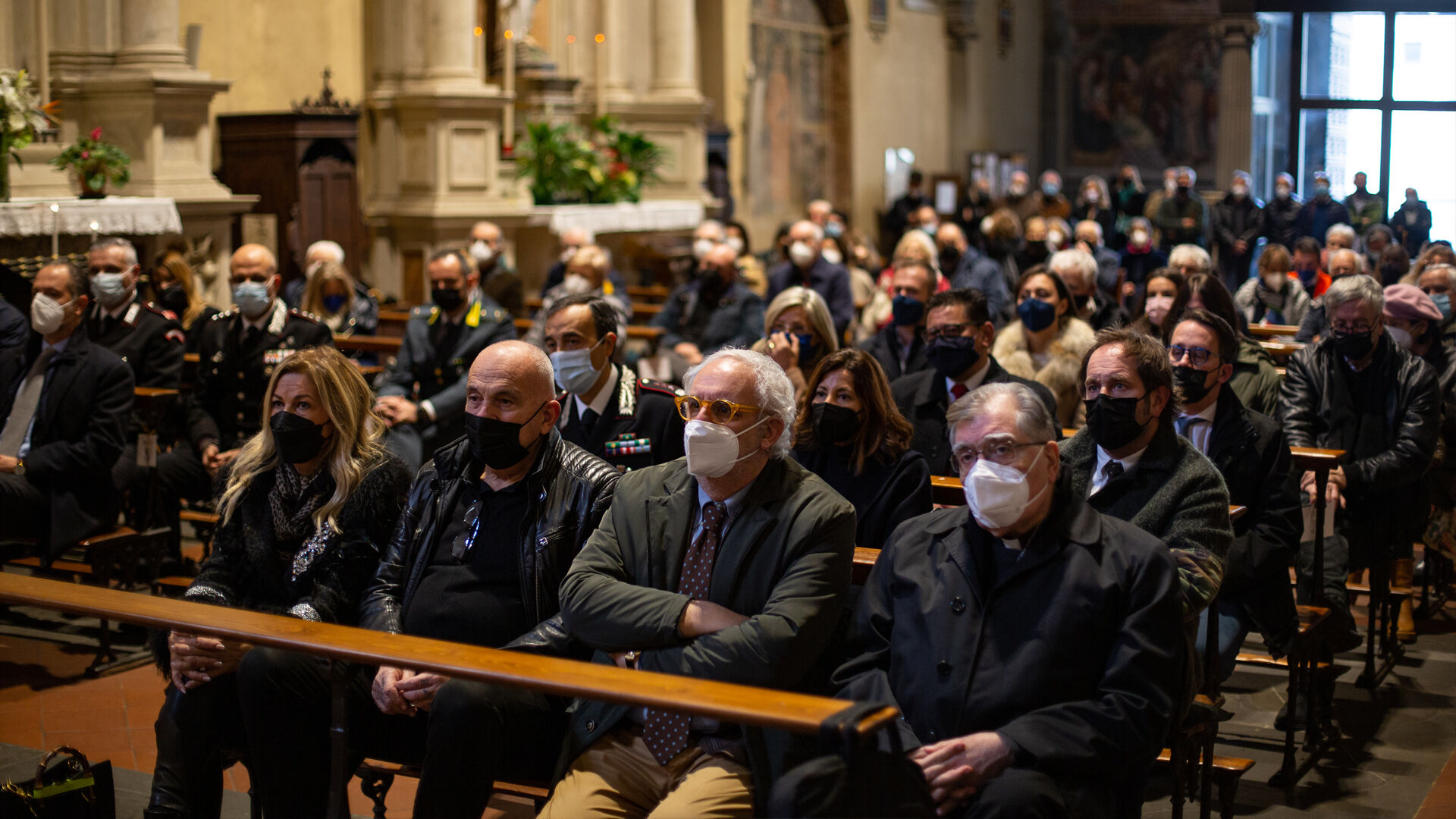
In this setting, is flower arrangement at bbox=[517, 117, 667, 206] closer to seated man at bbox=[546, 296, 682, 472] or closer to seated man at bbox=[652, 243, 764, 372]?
seated man at bbox=[652, 243, 764, 372]

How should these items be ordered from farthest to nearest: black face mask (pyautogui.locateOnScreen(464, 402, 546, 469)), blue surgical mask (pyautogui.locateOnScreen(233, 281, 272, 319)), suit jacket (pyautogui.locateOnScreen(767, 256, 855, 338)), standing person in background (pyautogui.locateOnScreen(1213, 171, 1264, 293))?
standing person in background (pyautogui.locateOnScreen(1213, 171, 1264, 293)), suit jacket (pyautogui.locateOnScreen(767, 256, 855, 338)), blue surgical mask (pyautogui.locateOnScreen(233, 281, 272, 319)), black face mask (pyautogui.locateOnScreen(464, 402, 546, 469))

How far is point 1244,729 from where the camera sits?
17.8 feet

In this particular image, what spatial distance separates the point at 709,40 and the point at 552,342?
47.1ft

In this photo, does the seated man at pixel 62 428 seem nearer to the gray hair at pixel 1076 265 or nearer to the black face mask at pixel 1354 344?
the gray hair at pixel 1076 265

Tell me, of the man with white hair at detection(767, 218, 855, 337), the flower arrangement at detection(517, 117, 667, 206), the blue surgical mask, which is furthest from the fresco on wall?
the blue surgical mask

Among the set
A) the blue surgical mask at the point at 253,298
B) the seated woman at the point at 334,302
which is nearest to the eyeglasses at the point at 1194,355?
the blue surgical mask at the point at 253,298

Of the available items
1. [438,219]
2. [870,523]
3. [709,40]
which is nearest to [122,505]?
[870,523]

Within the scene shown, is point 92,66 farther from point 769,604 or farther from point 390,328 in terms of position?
point 769,604

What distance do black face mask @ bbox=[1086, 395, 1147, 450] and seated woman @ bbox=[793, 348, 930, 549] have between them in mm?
569

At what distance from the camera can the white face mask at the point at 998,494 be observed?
3227 millimetres

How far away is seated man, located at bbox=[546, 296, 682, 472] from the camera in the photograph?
5.28 meters

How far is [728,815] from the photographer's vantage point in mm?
3207

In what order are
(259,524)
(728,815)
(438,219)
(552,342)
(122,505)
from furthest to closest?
(438,219), (122,505), (552,342), (259,524), (728,815)

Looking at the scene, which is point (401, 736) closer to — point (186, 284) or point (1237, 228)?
point (186, 284)
